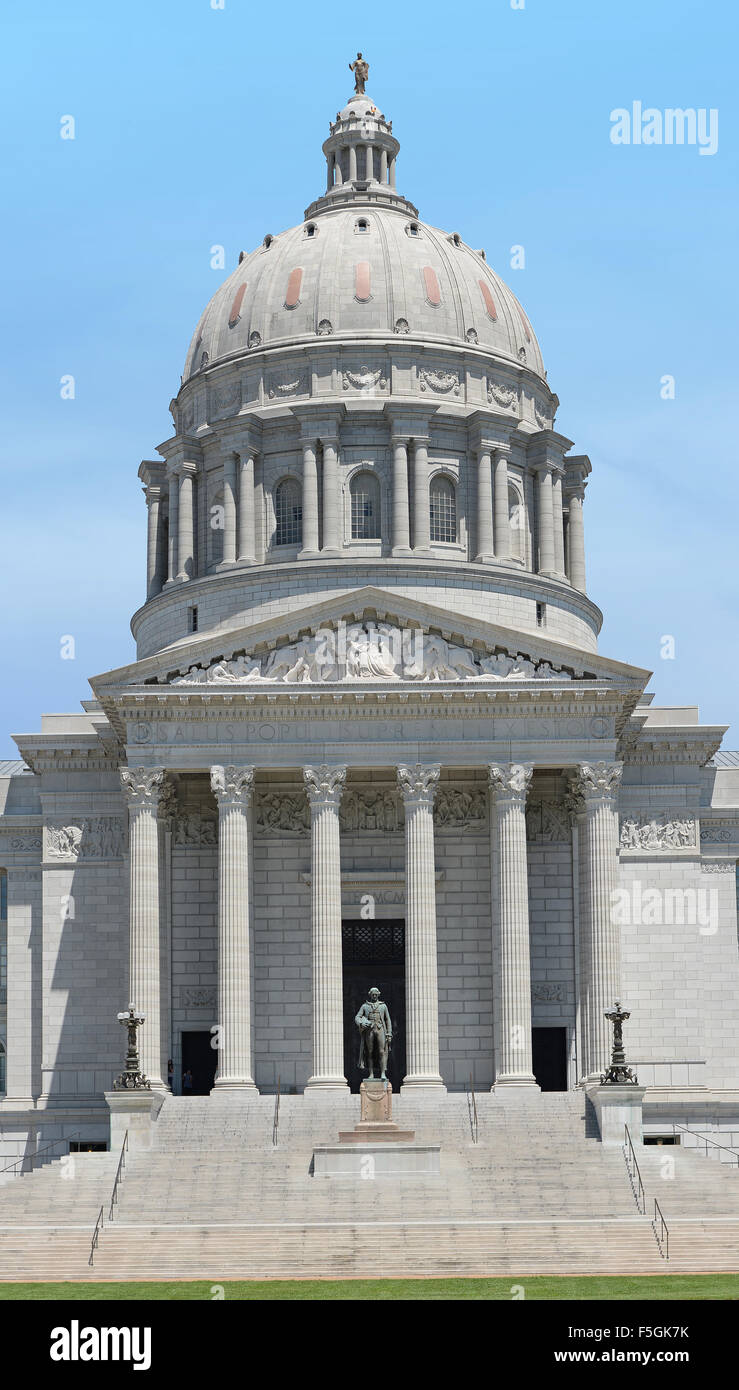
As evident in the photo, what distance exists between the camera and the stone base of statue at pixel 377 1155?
51719 mm

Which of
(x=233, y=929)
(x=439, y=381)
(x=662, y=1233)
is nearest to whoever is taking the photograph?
(x=662, y=1233)

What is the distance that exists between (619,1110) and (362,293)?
3777 cm

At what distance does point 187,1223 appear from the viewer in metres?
48.3

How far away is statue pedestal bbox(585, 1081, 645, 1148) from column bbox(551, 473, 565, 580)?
28.3 m

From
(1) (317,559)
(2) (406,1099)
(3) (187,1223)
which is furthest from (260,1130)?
(1) (317,559)

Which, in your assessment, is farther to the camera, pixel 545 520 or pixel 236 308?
pixel 236 308

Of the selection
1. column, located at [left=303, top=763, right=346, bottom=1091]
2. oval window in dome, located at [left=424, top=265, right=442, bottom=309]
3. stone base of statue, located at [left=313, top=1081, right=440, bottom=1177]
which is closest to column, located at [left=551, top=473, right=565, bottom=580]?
oval window in dome, located at [left=424, top=265, right=442, bottom=309]

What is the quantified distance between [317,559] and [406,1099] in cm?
2286

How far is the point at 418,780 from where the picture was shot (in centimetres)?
6228

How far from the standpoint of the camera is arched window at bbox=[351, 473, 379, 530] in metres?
77.2

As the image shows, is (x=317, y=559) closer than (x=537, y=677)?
No

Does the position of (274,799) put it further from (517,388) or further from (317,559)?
(517,388)

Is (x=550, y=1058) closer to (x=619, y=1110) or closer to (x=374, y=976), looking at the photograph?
(x=374, y=976)

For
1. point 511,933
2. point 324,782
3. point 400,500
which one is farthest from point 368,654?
point 400,500
